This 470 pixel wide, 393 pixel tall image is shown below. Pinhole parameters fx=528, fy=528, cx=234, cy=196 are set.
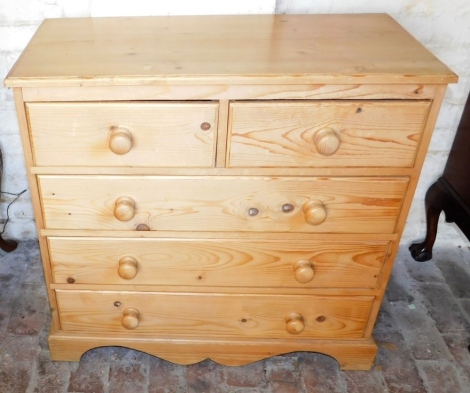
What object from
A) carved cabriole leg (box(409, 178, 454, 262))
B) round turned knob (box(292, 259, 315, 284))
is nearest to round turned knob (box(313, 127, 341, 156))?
round turned knob (box(292, 259, 315, 284))

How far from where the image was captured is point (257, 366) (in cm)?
160

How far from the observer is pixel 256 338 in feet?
5.07

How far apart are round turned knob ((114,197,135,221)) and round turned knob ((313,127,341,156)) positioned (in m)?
0.45

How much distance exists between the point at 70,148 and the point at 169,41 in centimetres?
35

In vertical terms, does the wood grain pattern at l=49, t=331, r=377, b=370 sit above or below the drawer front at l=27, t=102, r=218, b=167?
below

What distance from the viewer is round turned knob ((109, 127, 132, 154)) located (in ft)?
3.72

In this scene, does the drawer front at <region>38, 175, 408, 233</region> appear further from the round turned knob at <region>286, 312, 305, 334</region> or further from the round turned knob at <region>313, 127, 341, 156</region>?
the round turned knob at <region>286, 312, 305, 334</region>

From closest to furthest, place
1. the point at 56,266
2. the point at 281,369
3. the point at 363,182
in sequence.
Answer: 1. the point at 363,182
2. the point at 56,266
3. the point at 281,369

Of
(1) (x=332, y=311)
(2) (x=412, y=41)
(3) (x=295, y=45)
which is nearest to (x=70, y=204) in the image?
(3) (x=295, y=45)

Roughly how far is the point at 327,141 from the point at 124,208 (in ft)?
1.61

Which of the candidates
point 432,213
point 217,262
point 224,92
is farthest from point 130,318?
point 432,213

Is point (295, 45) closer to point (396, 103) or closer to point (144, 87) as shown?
point (396, 103)

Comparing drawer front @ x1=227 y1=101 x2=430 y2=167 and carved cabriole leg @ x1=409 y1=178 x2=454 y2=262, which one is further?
carved cabriole leg @ x1=409 y1=178 x2=454 y2=262

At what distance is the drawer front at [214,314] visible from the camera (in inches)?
57.1
